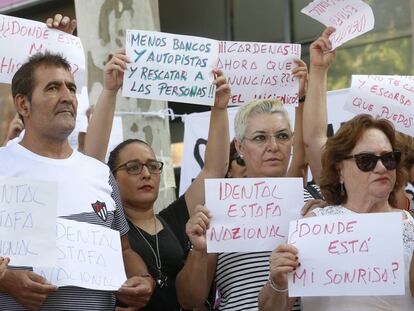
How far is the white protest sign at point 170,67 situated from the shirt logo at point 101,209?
0.74 m

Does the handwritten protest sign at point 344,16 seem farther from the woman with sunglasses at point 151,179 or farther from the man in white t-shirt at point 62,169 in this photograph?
the man in white t-shirt at point 62,169

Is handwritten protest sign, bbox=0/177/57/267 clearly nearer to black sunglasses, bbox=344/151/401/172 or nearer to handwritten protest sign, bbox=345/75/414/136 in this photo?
black sunglasses, bbox=344/151/401/172

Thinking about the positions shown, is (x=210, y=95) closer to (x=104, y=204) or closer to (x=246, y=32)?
(x=104, y=204)

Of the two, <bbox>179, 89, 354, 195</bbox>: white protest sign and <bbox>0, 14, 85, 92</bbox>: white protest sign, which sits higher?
<bbox>179, 89, 354, 195</bbox>: white protest sign

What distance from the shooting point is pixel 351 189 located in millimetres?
3273

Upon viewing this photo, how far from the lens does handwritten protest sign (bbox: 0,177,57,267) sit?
320 cm

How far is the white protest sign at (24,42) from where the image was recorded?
4180 millimetres

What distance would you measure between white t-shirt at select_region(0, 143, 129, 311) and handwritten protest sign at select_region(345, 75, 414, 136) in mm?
1290

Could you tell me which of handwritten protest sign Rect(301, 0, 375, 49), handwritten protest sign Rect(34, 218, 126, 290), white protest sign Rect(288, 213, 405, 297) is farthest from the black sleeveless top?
handwritten protest sign Rect(301, 0, 375, 49)

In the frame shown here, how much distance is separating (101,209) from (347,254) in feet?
3.49

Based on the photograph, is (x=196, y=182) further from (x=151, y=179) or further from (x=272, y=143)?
(x=272, y=143)

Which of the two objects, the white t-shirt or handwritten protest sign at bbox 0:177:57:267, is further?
the white t-shirt

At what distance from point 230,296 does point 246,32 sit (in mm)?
6267

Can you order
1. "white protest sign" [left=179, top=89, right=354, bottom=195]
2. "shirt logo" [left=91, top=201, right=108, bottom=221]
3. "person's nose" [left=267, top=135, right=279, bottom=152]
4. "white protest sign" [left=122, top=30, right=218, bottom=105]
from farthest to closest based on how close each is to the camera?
"white protest sign" [left=179, top=89, right=354, bottom=195]
"white protest sign" [left=122, top=30, right=218, bottom=105]
"person's nose" [left=267, top=135, right=279, bottom=152]
"shirt logo" [left=91, top=201, right=108, bottom=221]
